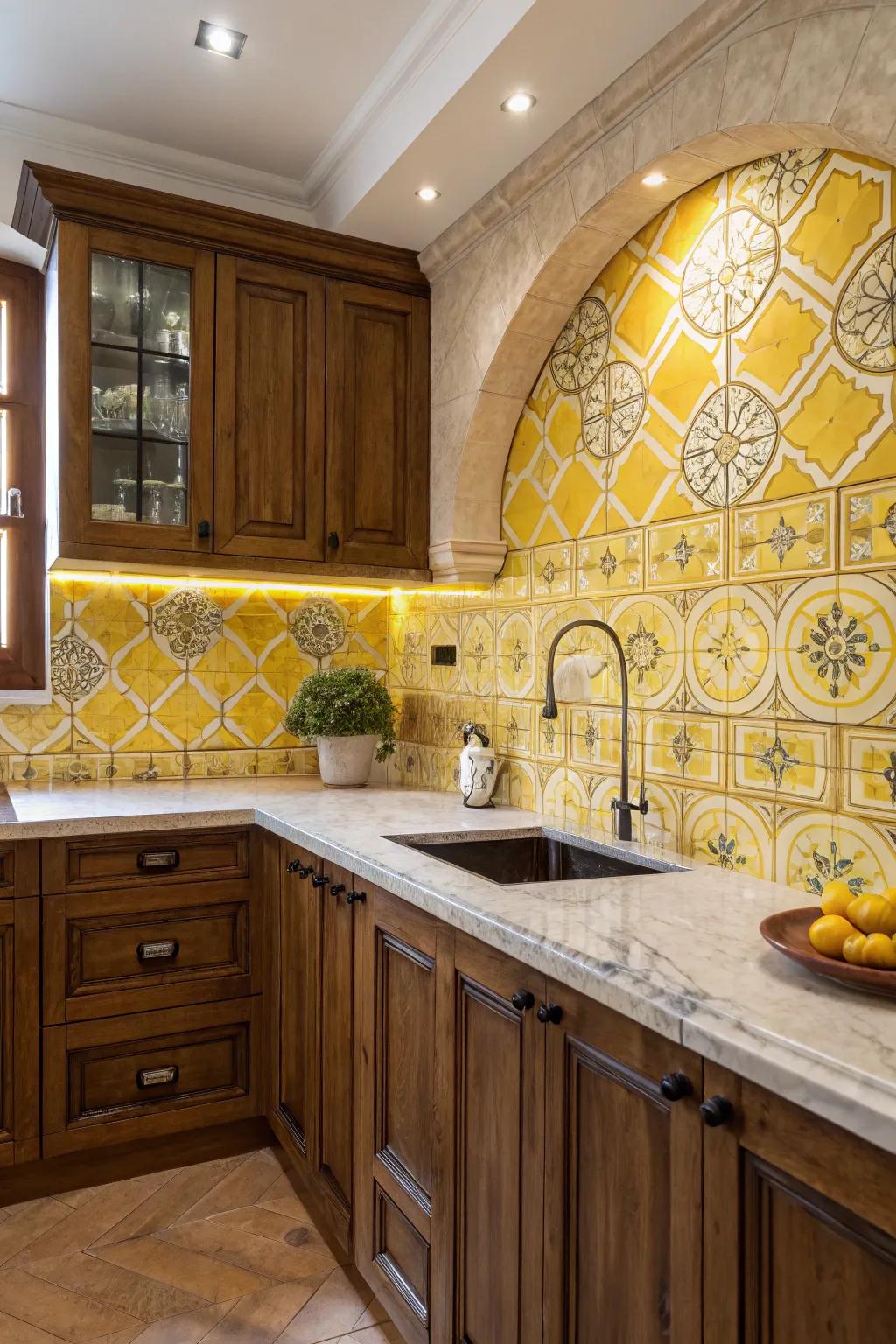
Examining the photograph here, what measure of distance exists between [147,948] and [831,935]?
72.6 inches

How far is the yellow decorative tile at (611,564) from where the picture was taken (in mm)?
2148

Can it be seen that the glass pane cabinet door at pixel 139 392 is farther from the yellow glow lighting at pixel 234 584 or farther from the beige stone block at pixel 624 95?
the beige stone block at pixel 624 95

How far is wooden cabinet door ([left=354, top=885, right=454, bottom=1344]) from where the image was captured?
1.58m

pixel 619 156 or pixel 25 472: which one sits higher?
pixel 619 156

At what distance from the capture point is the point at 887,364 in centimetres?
155

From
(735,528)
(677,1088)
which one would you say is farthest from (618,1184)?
(735,528)

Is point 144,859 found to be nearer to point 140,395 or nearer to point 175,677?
point 175,677

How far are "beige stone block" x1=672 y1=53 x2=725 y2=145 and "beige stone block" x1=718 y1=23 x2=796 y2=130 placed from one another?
2cm

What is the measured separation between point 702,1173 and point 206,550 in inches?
83.9

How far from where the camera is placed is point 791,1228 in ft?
3.05

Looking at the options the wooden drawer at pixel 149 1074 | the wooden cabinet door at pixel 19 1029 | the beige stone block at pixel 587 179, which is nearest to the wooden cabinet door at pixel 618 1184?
the wooden drawer at pixel 149 1074

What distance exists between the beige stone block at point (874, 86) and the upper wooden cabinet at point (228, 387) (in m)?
1.65

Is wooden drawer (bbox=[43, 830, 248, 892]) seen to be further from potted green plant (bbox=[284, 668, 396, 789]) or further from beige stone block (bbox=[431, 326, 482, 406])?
beige stone block (bbox=[431, 326, 482, 406])

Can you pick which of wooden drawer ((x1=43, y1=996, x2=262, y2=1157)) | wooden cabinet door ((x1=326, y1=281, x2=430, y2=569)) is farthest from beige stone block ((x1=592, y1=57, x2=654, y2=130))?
wooden drawer ((x1=43, y1=996, x2=262, y2=1157))
